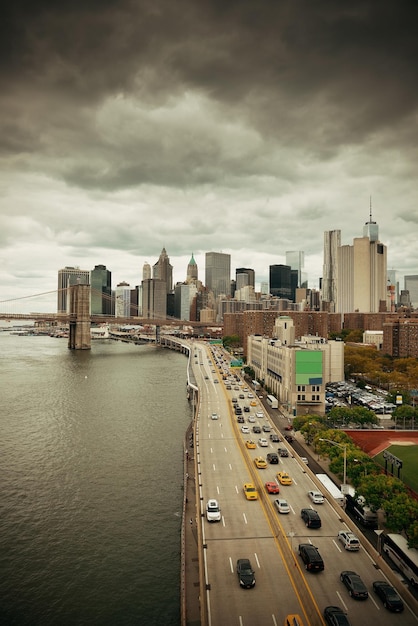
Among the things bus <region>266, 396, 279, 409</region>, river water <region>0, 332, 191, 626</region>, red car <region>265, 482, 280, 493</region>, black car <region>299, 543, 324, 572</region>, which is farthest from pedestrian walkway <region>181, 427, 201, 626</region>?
bus <region>266, 396, 279, 409</region>

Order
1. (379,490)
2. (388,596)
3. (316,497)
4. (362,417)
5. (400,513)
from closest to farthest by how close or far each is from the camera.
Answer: (388,596), (400,513), (379,490), (316,497), (362,417)

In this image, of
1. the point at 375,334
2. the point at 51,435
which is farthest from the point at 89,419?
the point at 375,334

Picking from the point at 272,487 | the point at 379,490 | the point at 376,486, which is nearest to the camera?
the point at 379,490

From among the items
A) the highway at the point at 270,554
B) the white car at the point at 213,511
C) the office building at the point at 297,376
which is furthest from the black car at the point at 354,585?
the office building at the point at 297,376

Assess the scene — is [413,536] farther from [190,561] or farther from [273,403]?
[273,403]

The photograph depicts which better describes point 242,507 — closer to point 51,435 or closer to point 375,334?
point 51,435

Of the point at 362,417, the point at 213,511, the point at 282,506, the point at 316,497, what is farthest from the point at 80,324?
the point at 282,506

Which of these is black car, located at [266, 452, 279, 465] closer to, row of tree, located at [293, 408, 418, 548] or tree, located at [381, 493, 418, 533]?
row of tree, located at [293, 408, 418, 548]
